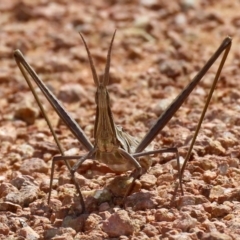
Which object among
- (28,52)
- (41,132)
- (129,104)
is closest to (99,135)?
(41,132)

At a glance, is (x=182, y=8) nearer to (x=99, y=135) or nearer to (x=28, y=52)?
(x=28, y=52)

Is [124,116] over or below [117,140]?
over

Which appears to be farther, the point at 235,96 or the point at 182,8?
the point at 182,8

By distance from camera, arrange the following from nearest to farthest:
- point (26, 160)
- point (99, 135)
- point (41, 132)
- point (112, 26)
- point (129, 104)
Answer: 1. point (99, 135)
2. point (26, 160)
3. point (41, 132)
4. point (129, 104)
5. point (112, 26)

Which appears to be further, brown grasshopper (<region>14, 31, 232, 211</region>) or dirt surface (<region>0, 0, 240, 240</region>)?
brown grasshopper (<region>14, 31, 232, 211</region>)

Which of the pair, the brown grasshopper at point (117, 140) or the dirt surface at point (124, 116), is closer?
the dirt surface at point (124, 116)

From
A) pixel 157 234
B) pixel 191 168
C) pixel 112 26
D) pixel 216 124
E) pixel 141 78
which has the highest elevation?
pixel 112 26

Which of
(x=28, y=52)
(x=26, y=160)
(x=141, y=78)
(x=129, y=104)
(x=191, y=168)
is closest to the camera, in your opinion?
(x=191, y=168)

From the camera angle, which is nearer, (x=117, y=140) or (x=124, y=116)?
(x=117, y=140)
